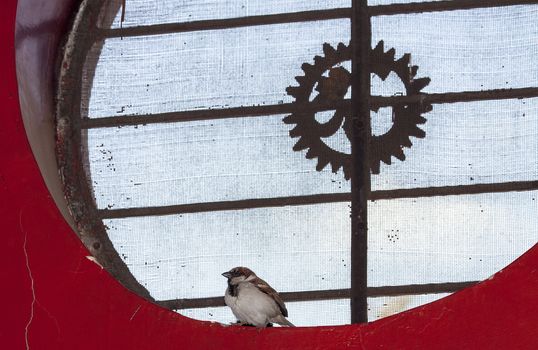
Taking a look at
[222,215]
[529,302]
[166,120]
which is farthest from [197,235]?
[529,302]

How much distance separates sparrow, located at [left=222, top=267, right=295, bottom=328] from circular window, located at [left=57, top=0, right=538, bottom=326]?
0.46 meters

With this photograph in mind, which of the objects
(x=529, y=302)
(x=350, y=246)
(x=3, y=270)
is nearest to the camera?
(x=529, y=302)

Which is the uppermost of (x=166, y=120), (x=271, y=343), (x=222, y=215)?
(x=166, y=120)

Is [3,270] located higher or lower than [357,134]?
lower

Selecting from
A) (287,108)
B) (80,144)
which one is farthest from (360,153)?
(80,144)

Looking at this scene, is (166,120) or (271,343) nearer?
(271,343)

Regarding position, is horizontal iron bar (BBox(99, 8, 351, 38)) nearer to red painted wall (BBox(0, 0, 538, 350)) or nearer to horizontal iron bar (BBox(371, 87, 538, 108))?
horizontal iron bar (BBox(371, 87, 538, 108))

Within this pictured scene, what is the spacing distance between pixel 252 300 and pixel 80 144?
113cm

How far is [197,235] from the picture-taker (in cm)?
557

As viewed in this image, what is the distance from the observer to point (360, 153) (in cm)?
553

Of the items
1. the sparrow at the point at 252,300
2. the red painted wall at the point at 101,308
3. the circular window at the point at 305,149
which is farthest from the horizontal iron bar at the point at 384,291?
the red painted wall at the point at 101,308

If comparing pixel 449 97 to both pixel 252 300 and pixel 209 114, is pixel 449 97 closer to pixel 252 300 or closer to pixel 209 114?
pixel 209 114

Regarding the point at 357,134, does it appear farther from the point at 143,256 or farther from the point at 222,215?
the point at 143,256

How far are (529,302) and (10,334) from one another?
1664 millimetres
